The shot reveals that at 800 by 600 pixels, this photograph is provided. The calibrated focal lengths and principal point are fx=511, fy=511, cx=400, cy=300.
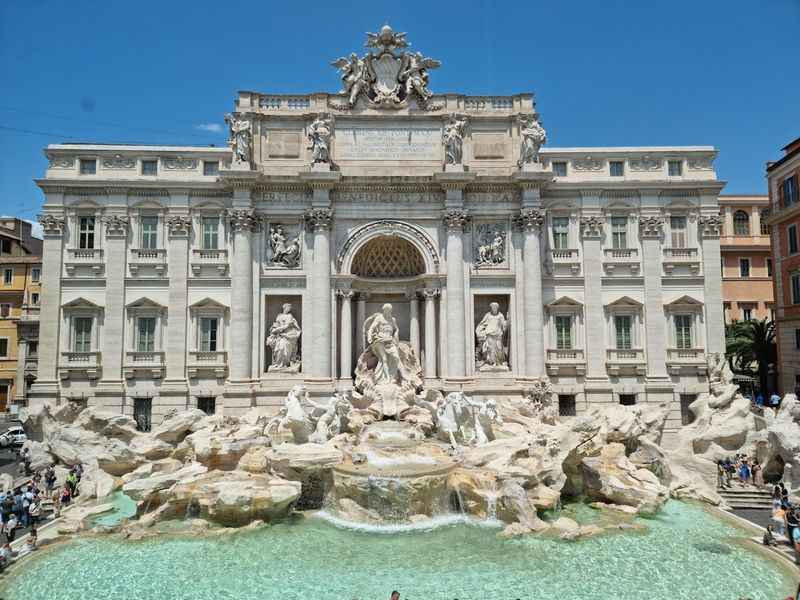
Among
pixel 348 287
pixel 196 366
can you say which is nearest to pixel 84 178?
pixel 196 366

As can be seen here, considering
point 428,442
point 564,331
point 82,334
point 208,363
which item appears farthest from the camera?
point 564,331

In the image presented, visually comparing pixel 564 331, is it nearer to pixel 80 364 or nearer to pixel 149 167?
pixel 149 167

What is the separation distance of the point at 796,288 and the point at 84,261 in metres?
36.9

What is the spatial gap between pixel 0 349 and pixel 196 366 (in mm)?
22083

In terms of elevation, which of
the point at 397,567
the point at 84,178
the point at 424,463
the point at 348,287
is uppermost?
the point at 84,178

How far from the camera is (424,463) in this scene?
15.9 metres

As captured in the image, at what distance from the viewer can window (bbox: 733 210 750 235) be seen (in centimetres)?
4059

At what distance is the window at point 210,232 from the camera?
2477 centimetres

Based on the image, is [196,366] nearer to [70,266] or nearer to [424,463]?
[70,266]

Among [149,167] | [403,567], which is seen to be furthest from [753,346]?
[149,167]

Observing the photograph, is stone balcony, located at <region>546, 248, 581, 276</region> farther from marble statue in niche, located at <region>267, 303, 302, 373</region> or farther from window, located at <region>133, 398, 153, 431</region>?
window, located at <region>133, 398, 153, 431</region>

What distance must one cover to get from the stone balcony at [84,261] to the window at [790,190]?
118 ft

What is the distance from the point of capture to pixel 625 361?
80.4ft

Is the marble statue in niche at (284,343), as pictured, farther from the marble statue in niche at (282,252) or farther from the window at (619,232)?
the window at (619,232)
